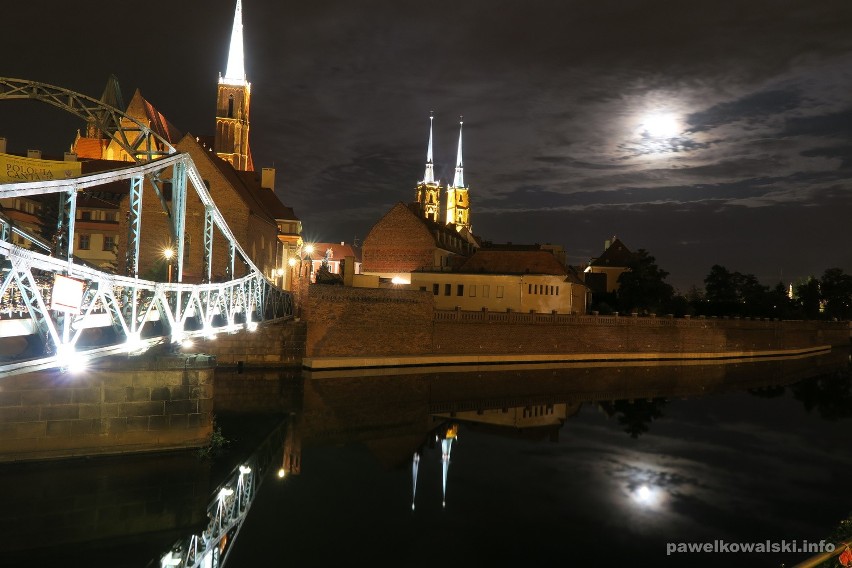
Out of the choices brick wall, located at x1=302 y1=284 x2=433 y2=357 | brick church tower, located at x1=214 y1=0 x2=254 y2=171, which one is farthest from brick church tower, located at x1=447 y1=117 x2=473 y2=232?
brick wall, located at x1=302 y1=284 x2=433 y2=357

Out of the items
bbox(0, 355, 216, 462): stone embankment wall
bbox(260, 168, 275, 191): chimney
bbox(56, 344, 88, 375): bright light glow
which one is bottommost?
bbox(0, 355, 216, 462): stone embankment wall

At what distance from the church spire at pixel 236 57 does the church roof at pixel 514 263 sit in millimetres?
41999

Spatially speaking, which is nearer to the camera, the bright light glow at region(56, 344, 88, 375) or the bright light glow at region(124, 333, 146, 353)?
the bright light glow at region(56, 344, 88, 375)

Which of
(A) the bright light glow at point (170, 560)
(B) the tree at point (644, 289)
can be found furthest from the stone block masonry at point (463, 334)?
(A) the bright light glow at point (170, 560)

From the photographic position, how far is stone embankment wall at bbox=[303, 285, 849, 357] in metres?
38.4

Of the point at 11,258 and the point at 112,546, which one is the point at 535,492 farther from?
the point at 11,258

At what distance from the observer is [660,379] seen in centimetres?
4228

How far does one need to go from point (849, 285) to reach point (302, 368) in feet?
324

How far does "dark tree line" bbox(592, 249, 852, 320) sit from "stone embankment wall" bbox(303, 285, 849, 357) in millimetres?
5031

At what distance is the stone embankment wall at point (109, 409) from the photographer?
56.4 feet

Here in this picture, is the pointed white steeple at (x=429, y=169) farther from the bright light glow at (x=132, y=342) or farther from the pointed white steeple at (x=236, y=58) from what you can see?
the bright light glow at (x=132, y=342)

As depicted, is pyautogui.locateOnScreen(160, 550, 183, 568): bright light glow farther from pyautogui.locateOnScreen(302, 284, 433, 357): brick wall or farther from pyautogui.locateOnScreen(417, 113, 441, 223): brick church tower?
pyautogui.locateOnScreen(417, 113, 441, 223): brick church tower

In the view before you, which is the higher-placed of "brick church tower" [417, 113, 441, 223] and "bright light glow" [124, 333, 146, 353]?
"brick church tower" [417, 113, 441, 223]

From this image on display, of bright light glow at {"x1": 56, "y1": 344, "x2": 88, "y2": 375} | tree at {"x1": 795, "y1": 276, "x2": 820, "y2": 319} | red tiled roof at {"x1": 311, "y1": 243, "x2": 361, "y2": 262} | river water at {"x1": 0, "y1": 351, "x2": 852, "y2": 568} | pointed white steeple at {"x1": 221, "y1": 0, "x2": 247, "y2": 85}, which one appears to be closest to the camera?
bright light glow at {"x1": 56, "y1": 344, "x2": 88, "y2": 375}
